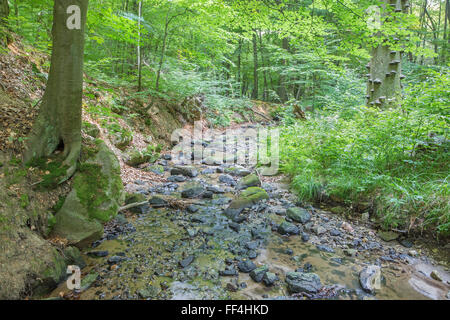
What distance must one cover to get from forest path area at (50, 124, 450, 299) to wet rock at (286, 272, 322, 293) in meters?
0.01

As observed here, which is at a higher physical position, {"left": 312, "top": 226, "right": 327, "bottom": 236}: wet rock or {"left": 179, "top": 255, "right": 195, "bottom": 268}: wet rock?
{"left": 312, "top": 226, "right": 327, "bottom": 236}: wet rock

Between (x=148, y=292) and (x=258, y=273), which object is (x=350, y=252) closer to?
(x=258, y=273)

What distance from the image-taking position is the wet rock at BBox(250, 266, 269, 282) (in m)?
Result: 2.89

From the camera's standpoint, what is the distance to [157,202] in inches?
192

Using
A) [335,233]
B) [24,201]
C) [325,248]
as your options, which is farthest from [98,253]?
[335,233]

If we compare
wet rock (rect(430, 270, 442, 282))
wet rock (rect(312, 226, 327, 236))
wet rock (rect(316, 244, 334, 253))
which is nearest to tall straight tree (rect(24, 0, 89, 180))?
wet rock (rect(316, 244, 334, 253))

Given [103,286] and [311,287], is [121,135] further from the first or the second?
[311,287]

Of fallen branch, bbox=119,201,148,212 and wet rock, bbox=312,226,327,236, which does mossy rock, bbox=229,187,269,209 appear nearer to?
wet rock, bbox=312,226,327,236

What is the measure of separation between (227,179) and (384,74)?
571 centimetres

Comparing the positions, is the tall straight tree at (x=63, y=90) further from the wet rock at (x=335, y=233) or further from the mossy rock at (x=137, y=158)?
the wet rock at (x=335, y=233)

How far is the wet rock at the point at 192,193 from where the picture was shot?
215 inches

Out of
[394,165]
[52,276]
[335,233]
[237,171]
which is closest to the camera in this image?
[52,276]
